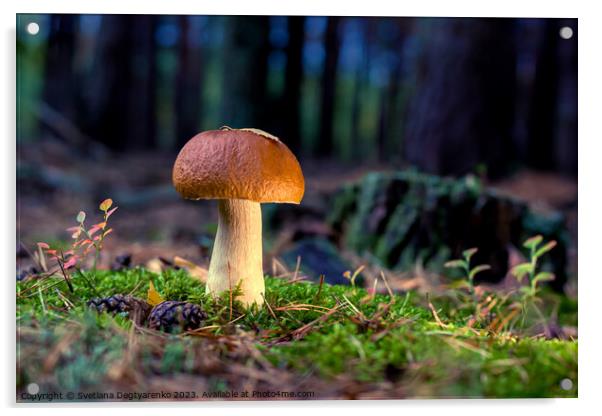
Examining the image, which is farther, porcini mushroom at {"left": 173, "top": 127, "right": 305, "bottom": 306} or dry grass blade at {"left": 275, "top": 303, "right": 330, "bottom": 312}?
dry grass blade at {"left": 275, "top": 303, "right": 330, "bottom": 312}

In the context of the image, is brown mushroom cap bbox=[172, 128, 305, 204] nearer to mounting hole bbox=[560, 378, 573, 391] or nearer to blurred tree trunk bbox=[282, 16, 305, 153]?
mounting hole bbox=[560, 378, 573, 391]

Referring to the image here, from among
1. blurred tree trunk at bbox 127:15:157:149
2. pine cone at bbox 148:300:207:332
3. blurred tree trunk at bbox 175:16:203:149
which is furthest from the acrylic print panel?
blurred tree trunk at bbox 175:16:203:149

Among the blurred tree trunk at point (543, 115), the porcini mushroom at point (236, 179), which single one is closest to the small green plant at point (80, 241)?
the porcini mushroom at point (236, 179)

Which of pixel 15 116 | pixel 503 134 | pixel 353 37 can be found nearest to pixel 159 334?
pixel 15 116

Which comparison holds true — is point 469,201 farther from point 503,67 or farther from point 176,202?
point 176,202

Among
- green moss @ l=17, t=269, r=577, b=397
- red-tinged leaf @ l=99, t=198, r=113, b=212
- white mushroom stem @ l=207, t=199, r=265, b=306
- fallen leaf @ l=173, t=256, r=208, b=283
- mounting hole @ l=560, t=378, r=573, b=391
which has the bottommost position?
mounting hole @ l=560, t=378, r=573, b=391

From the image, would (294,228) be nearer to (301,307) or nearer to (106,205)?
(301,307)

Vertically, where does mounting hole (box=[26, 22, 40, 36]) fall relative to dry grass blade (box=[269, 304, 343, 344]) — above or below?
above

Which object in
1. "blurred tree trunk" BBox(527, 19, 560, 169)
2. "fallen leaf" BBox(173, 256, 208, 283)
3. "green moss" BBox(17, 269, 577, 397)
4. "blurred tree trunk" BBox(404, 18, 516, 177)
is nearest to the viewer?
"green moss" BBox(17, 269, 577, 397)
